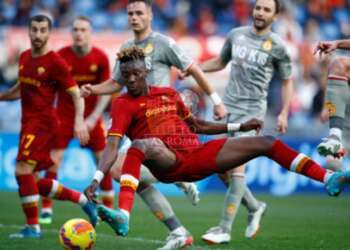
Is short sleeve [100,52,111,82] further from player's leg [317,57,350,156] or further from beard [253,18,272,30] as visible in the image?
player's leg [317,57,350,156]

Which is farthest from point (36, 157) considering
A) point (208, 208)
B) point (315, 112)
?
point (315, 112)

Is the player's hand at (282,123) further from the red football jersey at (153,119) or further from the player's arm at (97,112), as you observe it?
the player's arm at (97,112)

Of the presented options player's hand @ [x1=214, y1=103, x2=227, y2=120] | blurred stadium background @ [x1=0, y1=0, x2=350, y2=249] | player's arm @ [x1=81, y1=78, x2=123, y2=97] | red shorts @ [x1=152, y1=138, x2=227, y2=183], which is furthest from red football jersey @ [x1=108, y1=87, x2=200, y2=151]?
blurred stadium background @ [x1=0, y1=0, x2=350, y2=249]

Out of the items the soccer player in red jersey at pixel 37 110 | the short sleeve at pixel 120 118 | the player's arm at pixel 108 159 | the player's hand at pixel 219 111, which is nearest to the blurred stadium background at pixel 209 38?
the soccer player in red jersey at pixel 37 110

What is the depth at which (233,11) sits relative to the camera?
2523 cm

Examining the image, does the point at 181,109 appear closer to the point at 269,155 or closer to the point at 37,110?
the point at 269,155

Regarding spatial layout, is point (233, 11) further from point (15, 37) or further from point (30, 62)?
point (30, 62)

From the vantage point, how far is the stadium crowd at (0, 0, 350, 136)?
912 inches

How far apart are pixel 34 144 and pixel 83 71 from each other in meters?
2.43

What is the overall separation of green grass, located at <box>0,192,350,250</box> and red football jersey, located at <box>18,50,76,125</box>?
1.37 metres

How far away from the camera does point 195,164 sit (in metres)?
8.09

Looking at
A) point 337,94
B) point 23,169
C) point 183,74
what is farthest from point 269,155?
point 23,169

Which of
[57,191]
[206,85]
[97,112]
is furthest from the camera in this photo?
[97,112]

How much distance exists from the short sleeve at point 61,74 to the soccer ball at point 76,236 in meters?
3.04
